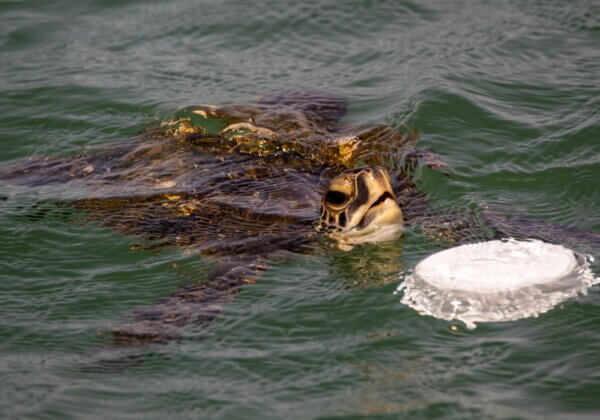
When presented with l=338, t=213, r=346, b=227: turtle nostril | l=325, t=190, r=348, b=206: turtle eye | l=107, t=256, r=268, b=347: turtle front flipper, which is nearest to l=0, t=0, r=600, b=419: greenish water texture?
l=107, t=256, r=268, b=347: turtle front flipper

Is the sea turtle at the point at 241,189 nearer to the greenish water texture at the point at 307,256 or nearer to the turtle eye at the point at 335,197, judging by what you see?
the turtle eye at the point at 335,197

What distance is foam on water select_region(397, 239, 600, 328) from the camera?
16.3 feet

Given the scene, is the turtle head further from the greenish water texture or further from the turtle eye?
the greenish water texture

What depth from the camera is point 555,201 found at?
267 inches

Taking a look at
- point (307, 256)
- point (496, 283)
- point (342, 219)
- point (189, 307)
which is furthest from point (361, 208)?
point (189, 307)

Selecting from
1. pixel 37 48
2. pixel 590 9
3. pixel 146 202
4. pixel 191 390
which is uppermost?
pixel 590 9

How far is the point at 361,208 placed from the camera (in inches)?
227

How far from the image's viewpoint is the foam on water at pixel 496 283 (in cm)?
498

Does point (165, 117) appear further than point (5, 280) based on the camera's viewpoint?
Yes

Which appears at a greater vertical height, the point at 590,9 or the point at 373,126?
the point at 590,9

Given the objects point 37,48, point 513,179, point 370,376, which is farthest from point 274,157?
point 37,48

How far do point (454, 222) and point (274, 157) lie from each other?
1.72 metres

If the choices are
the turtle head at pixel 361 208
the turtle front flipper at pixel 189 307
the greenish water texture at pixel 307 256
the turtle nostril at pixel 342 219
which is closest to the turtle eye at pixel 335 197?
the turtle head at pixel 361 208

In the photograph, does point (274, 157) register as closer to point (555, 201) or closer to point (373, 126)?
point (373, 126)
